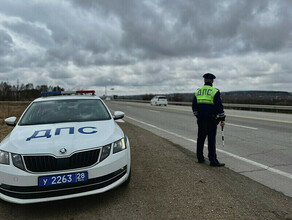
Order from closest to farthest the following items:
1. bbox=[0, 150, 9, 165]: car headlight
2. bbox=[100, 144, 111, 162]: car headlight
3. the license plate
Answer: the license plate → bbox=[0, 150, 9, 165]: car headlight → bbox=[100, 144, 111, 162]: car headlight

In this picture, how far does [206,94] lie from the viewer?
15.2ft

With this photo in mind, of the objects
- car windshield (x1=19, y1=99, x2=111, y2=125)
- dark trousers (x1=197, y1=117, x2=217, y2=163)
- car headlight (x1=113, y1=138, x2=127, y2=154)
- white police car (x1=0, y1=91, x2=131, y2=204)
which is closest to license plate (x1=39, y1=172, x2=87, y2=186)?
white police car (x1=0, y1=91, x2=131, y2=204)

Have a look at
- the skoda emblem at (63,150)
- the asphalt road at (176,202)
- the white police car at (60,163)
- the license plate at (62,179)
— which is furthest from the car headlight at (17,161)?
the asphalt road at (176,202)

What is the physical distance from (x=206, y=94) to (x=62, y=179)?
10.5 feet

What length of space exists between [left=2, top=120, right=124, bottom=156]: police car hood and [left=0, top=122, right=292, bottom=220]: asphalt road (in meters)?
0.85

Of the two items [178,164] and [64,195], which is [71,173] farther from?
[178,164]

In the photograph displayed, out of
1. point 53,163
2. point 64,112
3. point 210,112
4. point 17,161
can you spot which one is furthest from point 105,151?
point 210,112

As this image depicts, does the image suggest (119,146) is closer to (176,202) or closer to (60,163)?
(60,163)

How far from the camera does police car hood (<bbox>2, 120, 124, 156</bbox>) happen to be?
9.57ft

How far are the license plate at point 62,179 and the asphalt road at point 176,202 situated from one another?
0.46 meters

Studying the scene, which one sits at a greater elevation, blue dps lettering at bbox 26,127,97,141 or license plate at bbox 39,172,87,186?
blue dps lettering at bbox 26,127,97,141

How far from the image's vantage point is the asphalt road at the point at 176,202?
2.83 m

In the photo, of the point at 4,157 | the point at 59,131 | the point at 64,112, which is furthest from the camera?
the point at 64,112

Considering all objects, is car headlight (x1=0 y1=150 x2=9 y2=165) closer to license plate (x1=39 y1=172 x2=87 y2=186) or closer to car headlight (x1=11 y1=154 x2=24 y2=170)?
car headlight (x1=11 y1=154 x2=24 y2=170)
